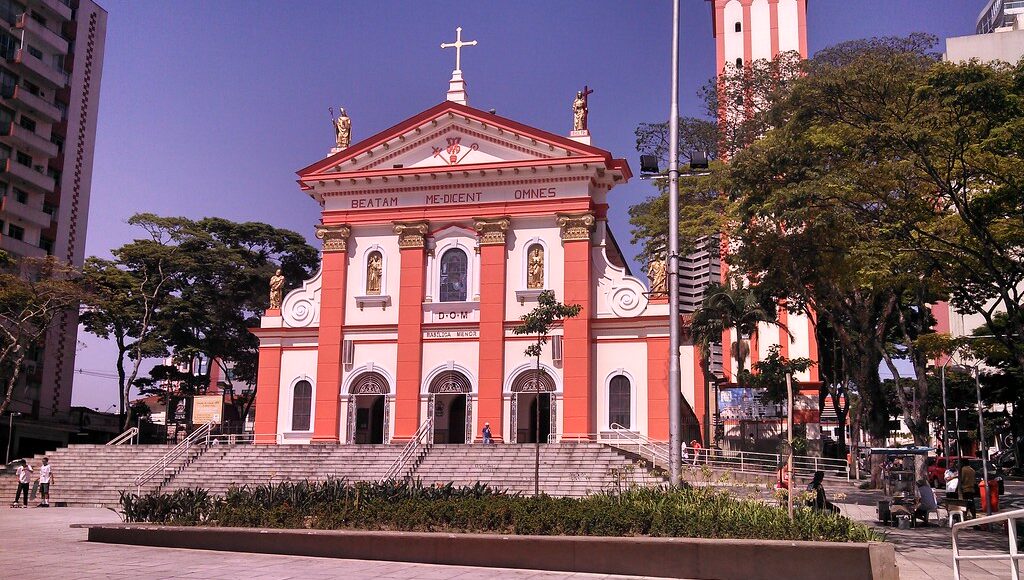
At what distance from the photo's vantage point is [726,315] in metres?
38.8

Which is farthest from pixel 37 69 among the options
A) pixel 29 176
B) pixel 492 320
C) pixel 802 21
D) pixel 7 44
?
pixel 802 21

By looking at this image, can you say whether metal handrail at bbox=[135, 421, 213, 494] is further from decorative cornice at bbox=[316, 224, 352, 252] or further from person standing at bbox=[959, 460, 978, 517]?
person standing at bbox=[959, 460, 978, 517]

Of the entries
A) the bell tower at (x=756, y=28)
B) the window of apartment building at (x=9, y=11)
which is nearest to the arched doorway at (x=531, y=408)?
the bell tower at (x=756, y=28)

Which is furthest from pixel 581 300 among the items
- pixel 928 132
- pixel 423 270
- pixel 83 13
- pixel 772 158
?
pixel 83 13

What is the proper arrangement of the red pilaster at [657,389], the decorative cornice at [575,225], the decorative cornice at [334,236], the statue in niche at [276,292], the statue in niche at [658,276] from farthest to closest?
the statue in niche at [276,292] → the decorative cornice at [334,236] → the decorative cornice at [575,225] → the statue in niche at [658,276] → the red pilaster at [657,389]

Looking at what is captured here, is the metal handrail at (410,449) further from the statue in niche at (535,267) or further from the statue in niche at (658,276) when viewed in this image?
the statue in niche at (658,276)

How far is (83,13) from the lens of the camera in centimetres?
5388

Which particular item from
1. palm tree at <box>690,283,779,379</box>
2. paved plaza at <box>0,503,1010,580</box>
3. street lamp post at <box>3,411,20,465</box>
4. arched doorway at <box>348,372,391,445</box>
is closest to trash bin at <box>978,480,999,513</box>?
paved plaza at <box>0,503,1010,580</box>

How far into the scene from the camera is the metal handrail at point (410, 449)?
100 feet

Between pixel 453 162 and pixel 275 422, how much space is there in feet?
42.5

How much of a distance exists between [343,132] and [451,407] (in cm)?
1297

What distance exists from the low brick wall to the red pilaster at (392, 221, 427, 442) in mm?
19599

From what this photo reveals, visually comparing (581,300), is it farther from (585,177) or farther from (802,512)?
(802,512)

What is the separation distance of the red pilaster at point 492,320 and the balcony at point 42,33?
29.0 metres
